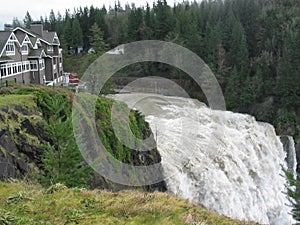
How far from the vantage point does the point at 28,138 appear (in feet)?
40.1

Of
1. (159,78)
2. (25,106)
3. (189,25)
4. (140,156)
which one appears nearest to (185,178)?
(140,156)

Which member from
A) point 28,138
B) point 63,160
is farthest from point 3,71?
point 63,160

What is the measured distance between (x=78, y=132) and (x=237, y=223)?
25.5 ft

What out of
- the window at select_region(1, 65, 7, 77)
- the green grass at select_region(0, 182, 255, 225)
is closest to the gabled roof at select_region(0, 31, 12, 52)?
the window at select_region(1, 65, 7, 77)

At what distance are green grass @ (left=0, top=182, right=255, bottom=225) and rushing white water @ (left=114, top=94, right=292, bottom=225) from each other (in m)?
9.01

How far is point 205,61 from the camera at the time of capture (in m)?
47.4

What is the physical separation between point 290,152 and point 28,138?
25894 millimetres

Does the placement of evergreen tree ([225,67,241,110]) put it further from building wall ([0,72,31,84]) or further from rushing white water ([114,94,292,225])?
building wall ([0,72,31,84])

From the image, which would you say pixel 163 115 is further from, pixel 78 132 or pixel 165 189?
pixel 78 132

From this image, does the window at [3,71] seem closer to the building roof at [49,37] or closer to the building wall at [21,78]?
the building wall at [21,78]

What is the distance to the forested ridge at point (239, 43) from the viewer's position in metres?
39.3

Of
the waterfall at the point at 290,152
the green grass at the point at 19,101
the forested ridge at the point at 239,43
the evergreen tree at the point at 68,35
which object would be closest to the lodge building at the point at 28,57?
the forested ridge at the point at 239,43

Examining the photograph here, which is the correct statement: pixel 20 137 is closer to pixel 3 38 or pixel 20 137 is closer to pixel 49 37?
pixel 3 38

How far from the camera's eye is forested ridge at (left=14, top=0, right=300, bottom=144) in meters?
39.3
